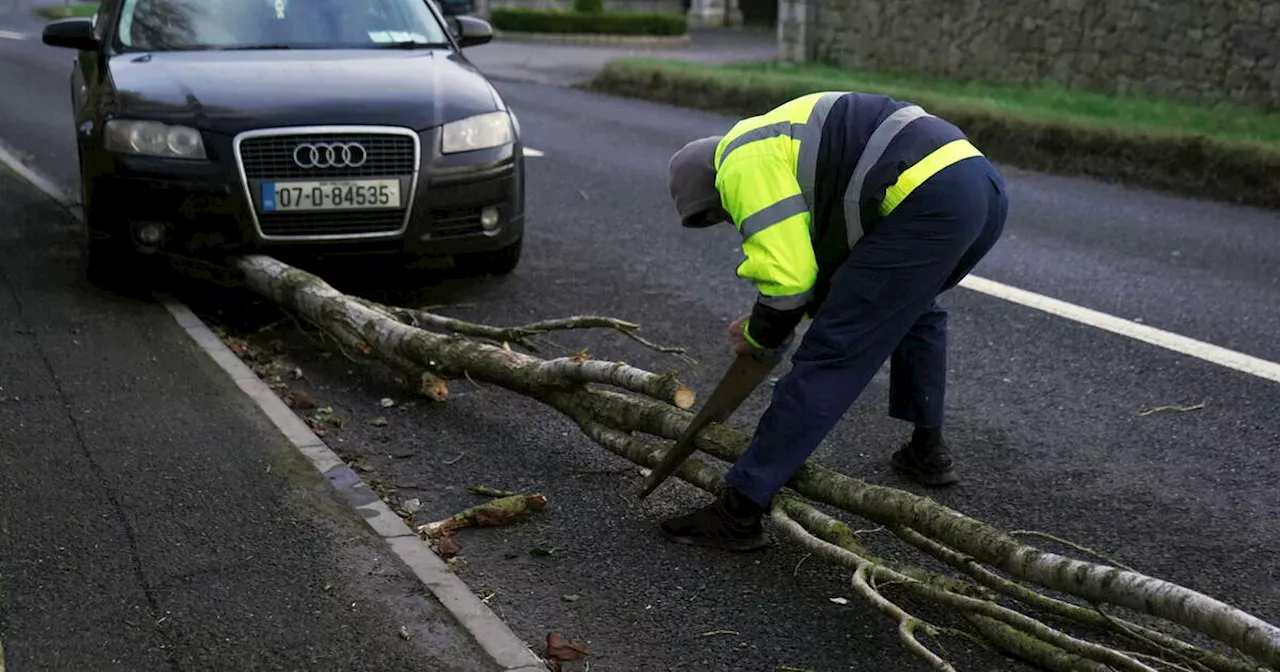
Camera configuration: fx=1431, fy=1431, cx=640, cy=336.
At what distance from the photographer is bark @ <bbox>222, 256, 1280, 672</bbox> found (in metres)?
3.27

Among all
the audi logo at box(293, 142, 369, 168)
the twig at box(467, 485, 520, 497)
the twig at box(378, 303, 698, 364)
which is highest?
the audi logo at box(293, 142, 369, 168)

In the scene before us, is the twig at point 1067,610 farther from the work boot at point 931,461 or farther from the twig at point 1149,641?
the work boot at point 931,461

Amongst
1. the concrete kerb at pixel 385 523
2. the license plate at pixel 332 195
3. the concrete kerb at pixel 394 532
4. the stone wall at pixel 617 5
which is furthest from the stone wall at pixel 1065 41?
the stone wall at pixel 617 5

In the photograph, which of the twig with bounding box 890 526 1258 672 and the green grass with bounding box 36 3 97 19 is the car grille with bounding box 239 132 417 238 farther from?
the green grass with bounding box 36 3 97 19

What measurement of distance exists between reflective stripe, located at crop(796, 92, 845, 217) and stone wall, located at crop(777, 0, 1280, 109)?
36.0 ft

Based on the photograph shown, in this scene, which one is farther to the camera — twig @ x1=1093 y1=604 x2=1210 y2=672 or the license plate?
the license plate

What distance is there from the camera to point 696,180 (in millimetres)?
4070

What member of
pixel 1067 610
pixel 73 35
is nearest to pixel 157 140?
pixel 73 35

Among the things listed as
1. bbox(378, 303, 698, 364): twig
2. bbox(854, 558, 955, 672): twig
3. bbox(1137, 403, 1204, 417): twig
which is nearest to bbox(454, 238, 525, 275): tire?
bbox(378, 303, 698, 364): twig

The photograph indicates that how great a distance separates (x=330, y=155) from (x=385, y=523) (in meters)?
2.85

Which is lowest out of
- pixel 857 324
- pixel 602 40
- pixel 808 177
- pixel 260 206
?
pixel 602 40

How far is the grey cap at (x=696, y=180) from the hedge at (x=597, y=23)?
85.6 ft

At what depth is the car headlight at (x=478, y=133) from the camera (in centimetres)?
701

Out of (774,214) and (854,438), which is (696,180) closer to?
(774,214)
